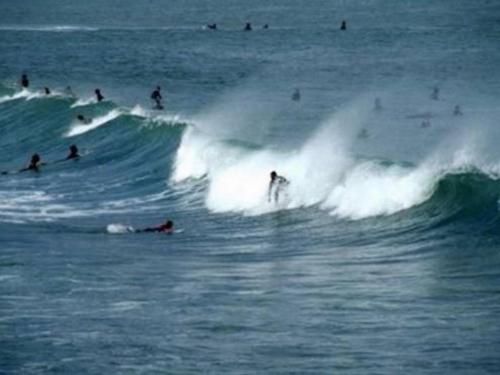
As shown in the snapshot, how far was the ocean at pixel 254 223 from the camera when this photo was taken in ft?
69.6

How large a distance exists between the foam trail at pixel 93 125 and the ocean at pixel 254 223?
6.0 inches

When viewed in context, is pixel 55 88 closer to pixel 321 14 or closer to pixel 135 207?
pixel 135 207

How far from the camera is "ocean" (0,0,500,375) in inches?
835

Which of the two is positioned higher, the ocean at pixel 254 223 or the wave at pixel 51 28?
the wave at pixel 51 28

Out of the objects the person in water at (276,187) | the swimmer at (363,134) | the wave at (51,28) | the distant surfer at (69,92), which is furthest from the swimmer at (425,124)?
the wave at (51,28)

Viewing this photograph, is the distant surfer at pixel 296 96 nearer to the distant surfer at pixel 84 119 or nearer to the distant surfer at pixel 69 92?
the distant surfer at pixel 69 92

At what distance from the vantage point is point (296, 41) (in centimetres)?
11381

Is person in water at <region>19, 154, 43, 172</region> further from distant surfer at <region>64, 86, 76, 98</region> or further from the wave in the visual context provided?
the wave

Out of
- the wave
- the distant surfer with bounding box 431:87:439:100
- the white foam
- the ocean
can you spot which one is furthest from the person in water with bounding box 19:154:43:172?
the wave

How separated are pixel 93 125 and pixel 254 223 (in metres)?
25.8

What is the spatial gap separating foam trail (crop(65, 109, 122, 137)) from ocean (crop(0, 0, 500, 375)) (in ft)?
0.50

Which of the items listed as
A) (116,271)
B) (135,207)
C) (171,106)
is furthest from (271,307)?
(171,106)

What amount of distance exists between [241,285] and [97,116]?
37.2 meters

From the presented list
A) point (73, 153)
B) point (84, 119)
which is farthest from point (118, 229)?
point (84, 119)
